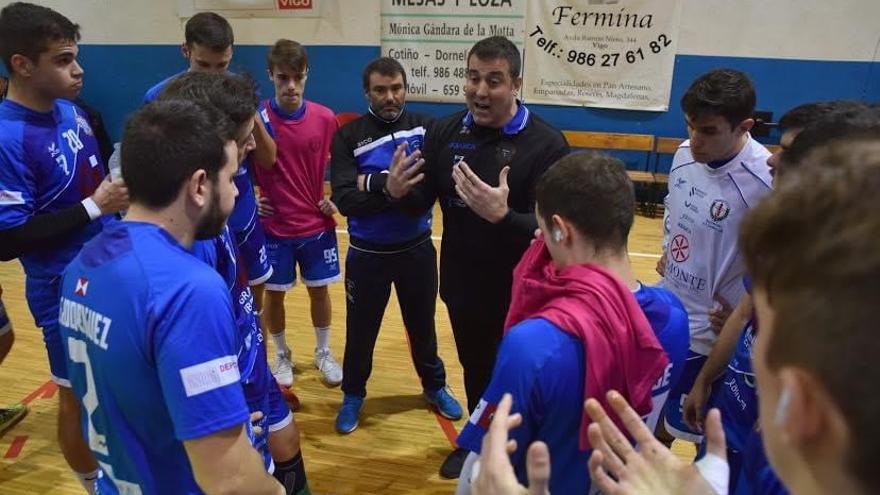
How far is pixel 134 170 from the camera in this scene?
51.2 inches

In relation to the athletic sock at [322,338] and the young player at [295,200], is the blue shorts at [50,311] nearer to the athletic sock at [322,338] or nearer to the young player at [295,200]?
the young player at [295,200]

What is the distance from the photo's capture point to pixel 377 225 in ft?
9.91

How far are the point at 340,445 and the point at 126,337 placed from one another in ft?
6.89

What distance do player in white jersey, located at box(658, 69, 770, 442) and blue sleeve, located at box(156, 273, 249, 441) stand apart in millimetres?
1785

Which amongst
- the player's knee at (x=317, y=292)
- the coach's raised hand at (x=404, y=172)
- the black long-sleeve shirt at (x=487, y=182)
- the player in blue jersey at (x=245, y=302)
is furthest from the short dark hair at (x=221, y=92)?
the player's knee at (x=317, y=292)

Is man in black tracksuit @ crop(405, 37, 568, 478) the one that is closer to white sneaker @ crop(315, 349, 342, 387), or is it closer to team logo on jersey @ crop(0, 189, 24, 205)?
white sneaker @ crop(315, 349, 342, 387)

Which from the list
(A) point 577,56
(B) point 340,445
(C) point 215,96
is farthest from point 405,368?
(A) point 577,56

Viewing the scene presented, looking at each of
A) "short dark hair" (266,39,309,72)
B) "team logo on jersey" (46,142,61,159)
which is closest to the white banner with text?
"short dark hair" (266,39,309,72)

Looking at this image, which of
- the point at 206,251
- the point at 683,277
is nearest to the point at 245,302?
the point at 206,251

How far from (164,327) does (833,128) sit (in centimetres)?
169

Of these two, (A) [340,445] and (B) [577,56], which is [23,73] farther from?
(B) [577,56]

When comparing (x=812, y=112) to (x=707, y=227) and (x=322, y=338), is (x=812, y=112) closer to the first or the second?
(x=707, y=227)

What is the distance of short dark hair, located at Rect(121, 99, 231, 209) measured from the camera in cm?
130

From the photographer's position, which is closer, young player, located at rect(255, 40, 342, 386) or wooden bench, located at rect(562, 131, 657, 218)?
Answer: young player, located at rect(255, 40, 342, 386)
